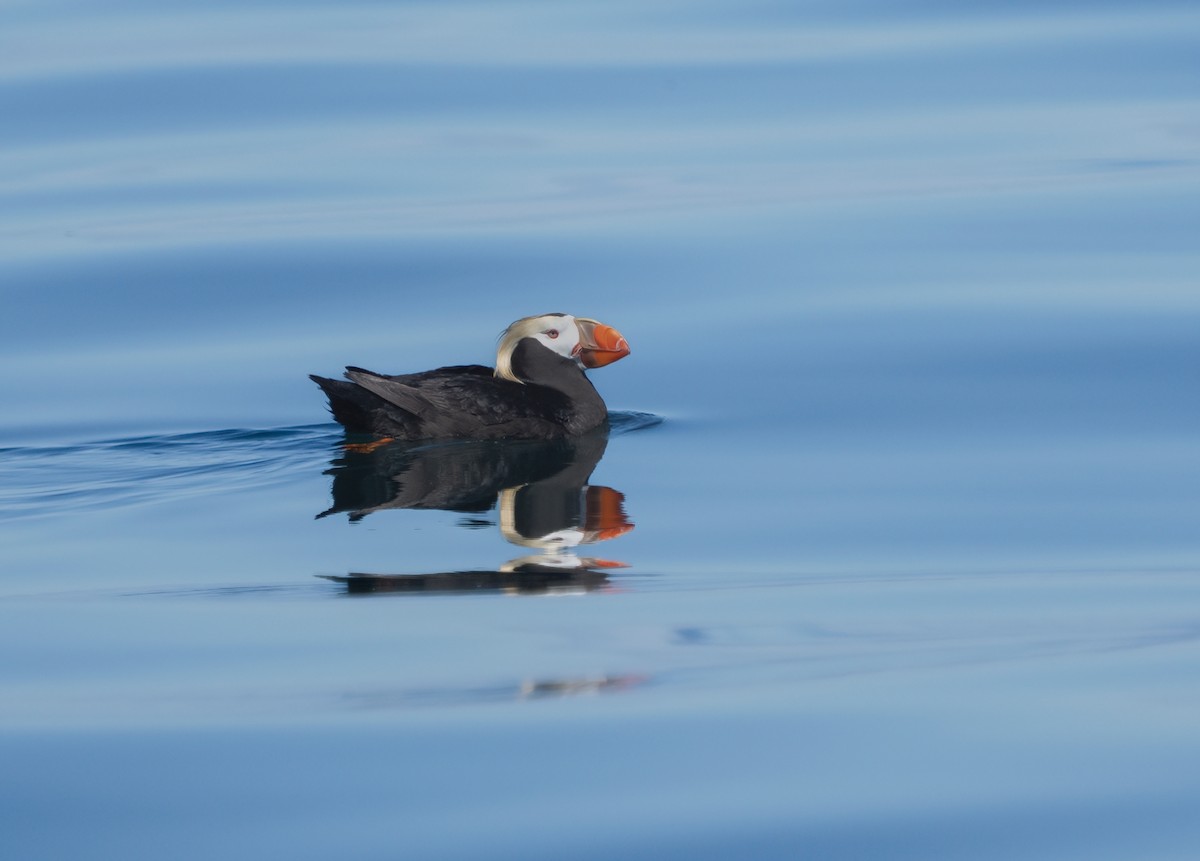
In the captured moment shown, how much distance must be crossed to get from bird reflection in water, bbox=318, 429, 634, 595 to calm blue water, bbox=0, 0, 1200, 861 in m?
0.03

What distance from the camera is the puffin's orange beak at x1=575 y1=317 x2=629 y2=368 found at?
794cm

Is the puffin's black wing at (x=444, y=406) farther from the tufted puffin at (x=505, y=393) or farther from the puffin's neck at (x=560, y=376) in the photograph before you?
the puffin's neck at (x=560, y=376)

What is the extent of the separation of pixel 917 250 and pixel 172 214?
4911mm

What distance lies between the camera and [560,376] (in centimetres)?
798

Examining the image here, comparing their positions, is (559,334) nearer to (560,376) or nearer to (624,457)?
(560,376)

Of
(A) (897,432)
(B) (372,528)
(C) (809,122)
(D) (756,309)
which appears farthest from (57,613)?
(C) (809,122)

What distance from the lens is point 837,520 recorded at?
5.86 metres

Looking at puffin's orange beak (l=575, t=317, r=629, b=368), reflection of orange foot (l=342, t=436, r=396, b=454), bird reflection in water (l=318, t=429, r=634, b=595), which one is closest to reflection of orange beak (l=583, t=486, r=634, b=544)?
bird reflection in water (l=318, t=429, r=634, b=595)

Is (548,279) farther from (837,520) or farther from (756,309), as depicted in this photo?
(837,520)

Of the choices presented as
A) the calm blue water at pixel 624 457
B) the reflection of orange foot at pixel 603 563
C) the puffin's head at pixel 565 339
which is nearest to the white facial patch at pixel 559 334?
the puffin's head at pixel 565 339

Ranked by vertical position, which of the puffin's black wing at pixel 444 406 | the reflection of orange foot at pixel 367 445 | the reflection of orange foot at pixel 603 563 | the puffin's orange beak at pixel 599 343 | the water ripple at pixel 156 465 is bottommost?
the reflection of orange foot at pixel 603 563

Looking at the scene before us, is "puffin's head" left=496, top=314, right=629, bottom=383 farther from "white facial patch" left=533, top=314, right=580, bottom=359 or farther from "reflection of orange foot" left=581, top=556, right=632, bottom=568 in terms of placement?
"reflection of orange foot" left=581, top=556, right=632, bottom=568

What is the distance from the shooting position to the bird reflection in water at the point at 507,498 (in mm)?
5082

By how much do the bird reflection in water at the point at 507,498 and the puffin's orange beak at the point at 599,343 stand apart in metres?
0.47
